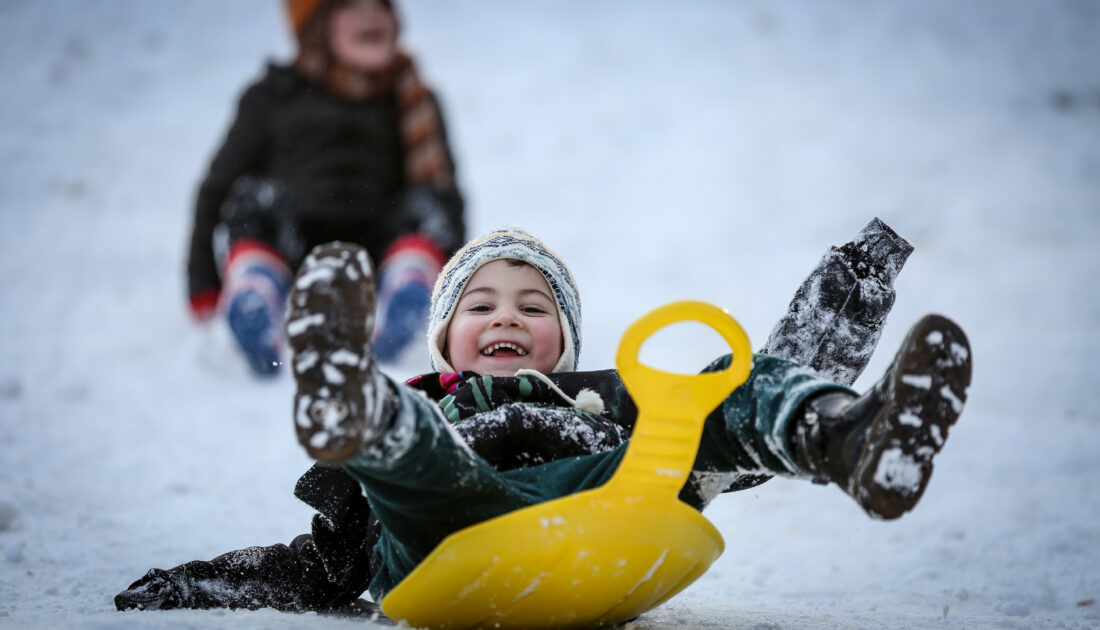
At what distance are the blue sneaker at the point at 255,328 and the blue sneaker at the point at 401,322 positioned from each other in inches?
15.0

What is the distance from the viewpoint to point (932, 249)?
460 cm

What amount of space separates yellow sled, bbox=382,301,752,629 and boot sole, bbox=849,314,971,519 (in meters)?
0.17

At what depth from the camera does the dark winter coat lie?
13.2 ft

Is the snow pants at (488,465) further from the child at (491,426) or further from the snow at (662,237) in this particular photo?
the snow at (662,237)

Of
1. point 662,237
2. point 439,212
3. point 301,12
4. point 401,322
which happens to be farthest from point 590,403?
point 662,237

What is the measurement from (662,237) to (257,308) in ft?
7.21

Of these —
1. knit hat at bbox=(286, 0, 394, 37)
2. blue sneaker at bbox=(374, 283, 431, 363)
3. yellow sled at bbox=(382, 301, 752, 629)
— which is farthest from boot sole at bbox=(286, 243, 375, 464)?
knit hat at bbox=(286, 0, 394, 37)

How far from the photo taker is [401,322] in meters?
3.49

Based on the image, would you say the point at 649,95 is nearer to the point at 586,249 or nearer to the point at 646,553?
the point at 586,249

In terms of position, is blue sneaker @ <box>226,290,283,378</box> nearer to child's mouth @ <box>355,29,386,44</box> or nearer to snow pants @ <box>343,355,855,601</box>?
child's mouth @ <box>355,29,386,44</box>

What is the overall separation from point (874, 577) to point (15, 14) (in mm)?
6765

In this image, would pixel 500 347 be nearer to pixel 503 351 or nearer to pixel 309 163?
pixel 503 351

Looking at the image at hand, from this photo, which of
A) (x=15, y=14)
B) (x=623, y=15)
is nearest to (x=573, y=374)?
(x=623, y=15)

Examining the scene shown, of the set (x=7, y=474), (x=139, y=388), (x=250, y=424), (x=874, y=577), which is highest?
(x=139, y=388)
